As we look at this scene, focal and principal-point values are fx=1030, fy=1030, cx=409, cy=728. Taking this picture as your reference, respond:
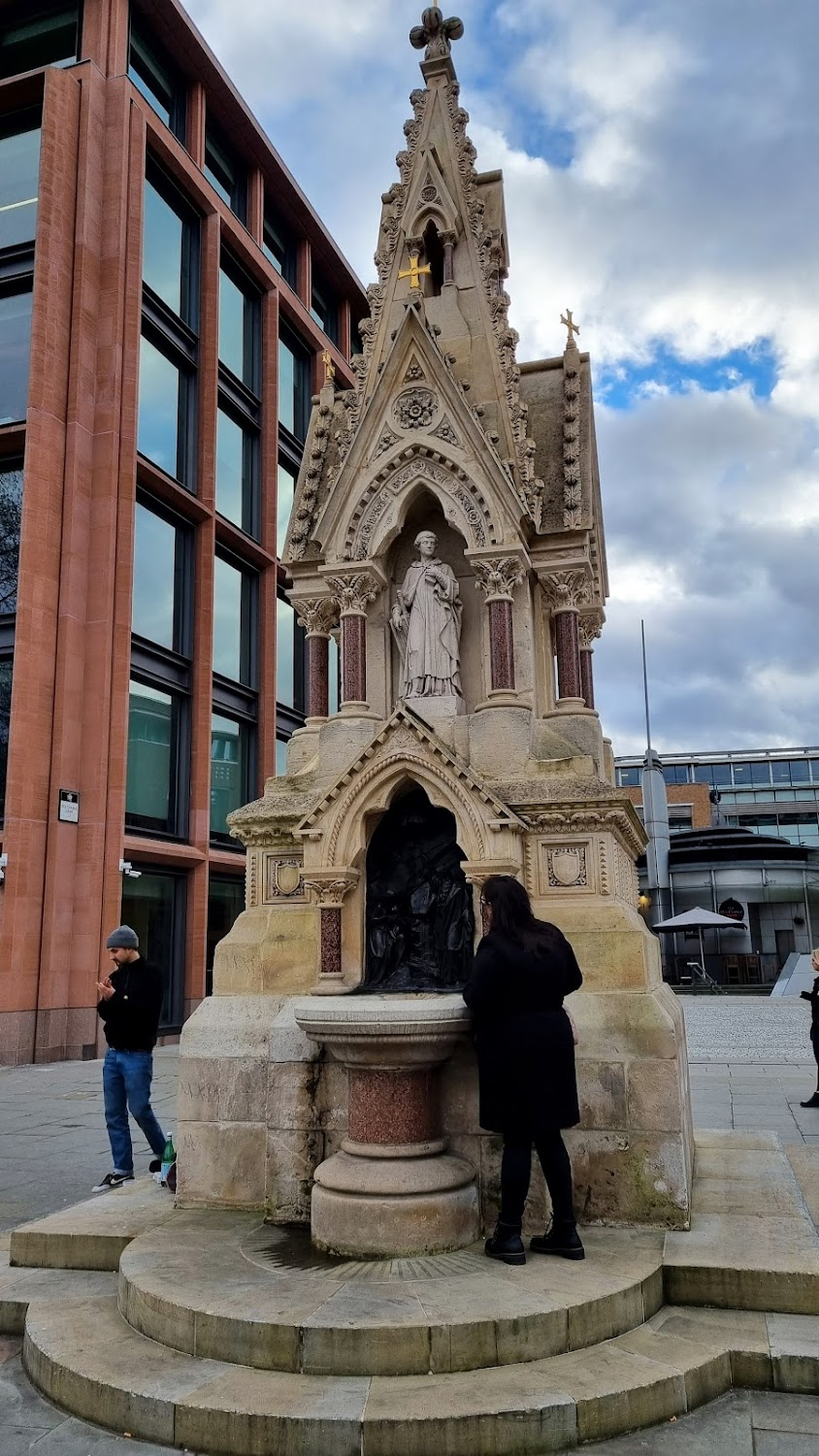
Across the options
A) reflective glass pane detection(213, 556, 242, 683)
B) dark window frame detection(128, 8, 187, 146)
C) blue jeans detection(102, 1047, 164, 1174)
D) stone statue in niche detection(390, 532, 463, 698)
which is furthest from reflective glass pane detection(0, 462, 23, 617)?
stone statue in niche detection(390, 532, 463, 698)

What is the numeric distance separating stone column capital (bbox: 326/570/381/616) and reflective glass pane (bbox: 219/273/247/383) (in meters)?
19.4

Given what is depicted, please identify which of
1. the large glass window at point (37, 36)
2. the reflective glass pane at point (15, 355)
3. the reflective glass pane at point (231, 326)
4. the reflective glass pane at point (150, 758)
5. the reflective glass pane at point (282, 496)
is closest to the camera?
the reflective glass pane at point (15, 355)

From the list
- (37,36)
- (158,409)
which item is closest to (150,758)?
(158,409)

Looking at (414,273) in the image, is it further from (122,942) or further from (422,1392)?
(422,1392)

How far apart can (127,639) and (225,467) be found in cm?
731

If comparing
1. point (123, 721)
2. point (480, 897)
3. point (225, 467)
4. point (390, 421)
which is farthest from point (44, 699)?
point (480, 897)

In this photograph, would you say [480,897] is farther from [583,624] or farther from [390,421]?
[390,421]

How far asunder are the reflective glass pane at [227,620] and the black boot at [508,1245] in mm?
19553

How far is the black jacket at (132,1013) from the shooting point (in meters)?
7.15

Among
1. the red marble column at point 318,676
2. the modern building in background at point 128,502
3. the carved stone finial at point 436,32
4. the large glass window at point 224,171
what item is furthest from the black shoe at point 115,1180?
the large glass window at point 224,171

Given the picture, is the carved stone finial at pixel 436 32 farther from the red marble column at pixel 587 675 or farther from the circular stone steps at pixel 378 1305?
the circular stone steps at pixel 378 1305

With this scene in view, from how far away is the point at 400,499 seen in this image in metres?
7.31

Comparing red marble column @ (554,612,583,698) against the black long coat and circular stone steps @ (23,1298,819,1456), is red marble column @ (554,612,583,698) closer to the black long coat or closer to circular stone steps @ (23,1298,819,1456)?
the black long coat

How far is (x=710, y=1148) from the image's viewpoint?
7383 millimetres
